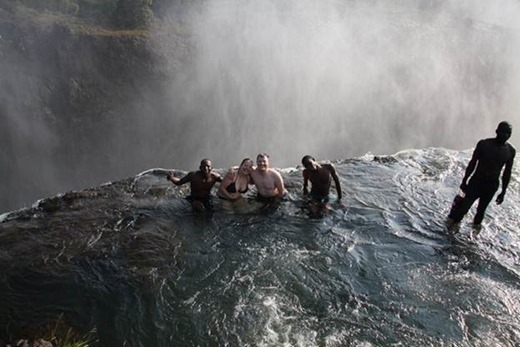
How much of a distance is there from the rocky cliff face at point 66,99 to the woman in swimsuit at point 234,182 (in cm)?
1018

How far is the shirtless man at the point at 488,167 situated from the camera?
645 cm

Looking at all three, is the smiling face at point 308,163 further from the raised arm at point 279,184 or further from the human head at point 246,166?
the human head at point 246,166

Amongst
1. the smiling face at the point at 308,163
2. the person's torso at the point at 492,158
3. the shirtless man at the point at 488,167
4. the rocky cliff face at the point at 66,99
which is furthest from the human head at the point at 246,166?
the rocky cliff face at the point at 66,99

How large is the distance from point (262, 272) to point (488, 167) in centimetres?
378

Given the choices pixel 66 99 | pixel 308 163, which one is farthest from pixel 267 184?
pixel 66 99

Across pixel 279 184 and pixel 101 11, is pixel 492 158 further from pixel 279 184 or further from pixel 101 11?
pixel 101 11

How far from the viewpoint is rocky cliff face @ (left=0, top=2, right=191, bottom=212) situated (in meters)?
16.5

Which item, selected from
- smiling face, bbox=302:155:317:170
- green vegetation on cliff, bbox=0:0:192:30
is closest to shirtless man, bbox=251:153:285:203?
smiling face, bbox=302:155:317:170

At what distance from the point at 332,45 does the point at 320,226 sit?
592 inches

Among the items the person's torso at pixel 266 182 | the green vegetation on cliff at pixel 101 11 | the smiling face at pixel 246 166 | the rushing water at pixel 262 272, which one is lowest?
the rushing water at pixel 262 272

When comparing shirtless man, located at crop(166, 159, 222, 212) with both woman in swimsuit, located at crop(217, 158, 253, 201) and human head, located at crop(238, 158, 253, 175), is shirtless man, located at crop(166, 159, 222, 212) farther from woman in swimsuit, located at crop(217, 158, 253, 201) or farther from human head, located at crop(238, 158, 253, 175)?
human head, located at crop(238, 158, 253, 175)

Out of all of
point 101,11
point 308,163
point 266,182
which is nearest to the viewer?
point 308,163

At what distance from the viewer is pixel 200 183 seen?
795 centimetres

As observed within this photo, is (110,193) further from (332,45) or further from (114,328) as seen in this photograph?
(332,45)
